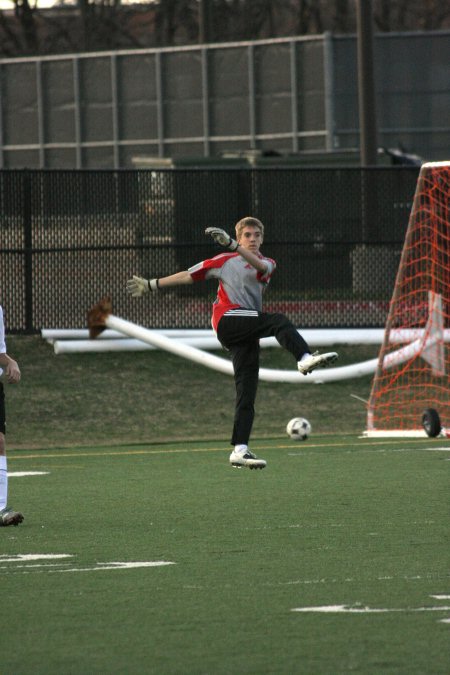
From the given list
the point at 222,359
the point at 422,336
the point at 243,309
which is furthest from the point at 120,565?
the point at 422,336

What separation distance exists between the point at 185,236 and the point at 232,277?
8.93 meters

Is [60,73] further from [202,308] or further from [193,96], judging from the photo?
[202,308]

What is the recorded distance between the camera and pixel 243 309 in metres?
12.1

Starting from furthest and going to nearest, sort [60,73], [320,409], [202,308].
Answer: [60,73]
[202,308]
[320,409]

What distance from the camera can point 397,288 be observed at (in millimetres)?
16266

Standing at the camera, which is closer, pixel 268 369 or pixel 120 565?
pixel 120 565

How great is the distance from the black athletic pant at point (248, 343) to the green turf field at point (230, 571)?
478 millimetres

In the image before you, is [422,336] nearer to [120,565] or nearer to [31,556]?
[31,556]

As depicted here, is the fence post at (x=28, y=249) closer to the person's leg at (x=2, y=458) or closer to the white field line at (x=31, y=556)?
the person's leg at (x=2, y=458)

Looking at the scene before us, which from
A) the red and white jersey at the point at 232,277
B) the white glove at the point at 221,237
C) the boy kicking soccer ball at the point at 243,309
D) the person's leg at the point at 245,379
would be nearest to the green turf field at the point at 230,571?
the person's leg at the point at 245,379

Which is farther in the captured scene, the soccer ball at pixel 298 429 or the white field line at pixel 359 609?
the soccer ball at pixel 298 429

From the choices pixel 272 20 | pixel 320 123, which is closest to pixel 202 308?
pixel 320 123

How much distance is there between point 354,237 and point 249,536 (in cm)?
1242

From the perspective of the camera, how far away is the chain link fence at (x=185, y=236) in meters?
20.5
